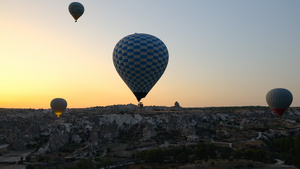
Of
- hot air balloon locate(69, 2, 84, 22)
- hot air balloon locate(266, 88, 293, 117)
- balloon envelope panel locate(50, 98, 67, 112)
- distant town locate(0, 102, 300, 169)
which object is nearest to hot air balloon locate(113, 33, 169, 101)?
distant town locate(0, 102, 300, 169)

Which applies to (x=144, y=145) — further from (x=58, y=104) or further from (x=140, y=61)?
(x=58, y=104)

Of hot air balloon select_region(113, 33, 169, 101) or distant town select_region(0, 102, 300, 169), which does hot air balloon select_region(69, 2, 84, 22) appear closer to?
hot air balloon select_region(113, 33, 169, 101)

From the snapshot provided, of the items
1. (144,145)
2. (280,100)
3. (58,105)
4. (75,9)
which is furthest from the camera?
(58,105)

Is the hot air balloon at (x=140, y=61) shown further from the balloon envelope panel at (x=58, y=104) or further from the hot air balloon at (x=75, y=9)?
the balloon envelope panel at (x=58, y=104)

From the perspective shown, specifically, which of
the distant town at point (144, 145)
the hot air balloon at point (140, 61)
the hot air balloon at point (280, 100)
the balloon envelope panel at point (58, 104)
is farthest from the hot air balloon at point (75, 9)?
the hot air balloon at point (280, 100)

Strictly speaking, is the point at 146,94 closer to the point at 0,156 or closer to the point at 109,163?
the point at 109,163

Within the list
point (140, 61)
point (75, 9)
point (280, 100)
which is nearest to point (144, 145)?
point (140, 61)
